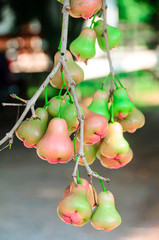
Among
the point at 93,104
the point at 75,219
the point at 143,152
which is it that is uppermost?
the point at 93,104

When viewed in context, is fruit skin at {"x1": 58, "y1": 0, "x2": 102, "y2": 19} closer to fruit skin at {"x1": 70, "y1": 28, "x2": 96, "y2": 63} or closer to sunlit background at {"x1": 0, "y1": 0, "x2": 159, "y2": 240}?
fruit skin at {"x1": 70, "y1": 28, "x2": 96, "y2": 63}

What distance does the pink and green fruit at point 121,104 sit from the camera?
1072 millimetres

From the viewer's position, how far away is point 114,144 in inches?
41.8

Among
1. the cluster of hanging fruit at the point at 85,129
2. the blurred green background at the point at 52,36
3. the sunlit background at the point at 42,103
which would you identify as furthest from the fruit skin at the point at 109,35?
the blurred green background at the point at 52,36

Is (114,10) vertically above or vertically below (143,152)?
above

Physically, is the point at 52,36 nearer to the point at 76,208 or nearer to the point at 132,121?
the point at 132,121

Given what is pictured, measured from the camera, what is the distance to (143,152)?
571 centimetres

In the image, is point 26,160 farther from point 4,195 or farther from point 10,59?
point 10,59

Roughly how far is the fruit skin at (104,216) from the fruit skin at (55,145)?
0.47 ft

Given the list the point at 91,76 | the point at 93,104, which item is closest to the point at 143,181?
the point at 93,104

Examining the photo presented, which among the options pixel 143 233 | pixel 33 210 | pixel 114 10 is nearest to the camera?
pixel 143 233

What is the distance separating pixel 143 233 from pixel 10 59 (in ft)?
17.8

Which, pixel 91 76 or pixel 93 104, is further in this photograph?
pixel 91 76

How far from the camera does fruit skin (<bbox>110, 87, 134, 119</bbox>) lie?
107 cm
